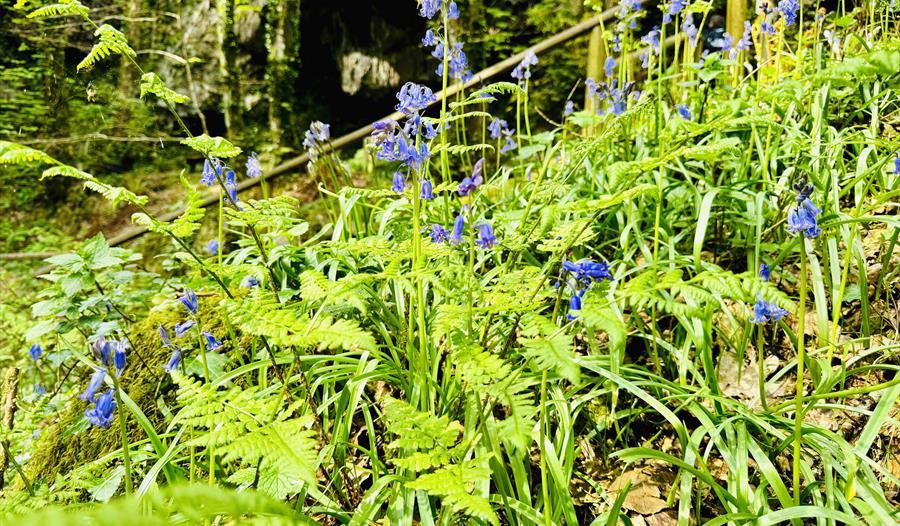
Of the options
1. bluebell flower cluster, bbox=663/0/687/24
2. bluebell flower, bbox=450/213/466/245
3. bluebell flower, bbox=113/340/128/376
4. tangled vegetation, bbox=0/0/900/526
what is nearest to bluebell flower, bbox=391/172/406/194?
tangled vegetation, bbox=0/0/900/526

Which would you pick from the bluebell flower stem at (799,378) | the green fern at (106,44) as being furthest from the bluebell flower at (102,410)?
the bluebell flower stem at (799,378)

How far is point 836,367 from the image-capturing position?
1.85 meters

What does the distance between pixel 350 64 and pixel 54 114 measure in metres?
3.85

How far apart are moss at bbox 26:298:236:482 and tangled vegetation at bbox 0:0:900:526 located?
0.5 inches

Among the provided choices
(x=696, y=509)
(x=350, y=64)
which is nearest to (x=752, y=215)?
(x=696, y=509)

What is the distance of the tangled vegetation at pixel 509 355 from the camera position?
105 cm

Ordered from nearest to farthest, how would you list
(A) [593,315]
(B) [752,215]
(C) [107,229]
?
(A) [593,315] < (B) [752,215] < (C) [107,229]

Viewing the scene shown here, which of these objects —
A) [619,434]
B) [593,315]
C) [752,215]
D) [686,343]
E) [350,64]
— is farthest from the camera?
[350,64]

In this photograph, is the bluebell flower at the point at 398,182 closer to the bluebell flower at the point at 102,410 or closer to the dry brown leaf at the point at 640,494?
the bluebell flower at the point at 102,410

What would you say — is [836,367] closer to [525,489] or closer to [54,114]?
[525,489]

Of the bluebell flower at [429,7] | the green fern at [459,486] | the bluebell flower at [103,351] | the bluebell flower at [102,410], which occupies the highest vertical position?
the bluebell flower at [429,7]

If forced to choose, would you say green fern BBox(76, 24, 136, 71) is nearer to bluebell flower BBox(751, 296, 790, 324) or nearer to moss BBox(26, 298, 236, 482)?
moss BBox(26, 298, 236, 482)

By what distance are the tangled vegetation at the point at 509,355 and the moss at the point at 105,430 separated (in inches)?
0.5

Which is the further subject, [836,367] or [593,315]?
[836,367]
